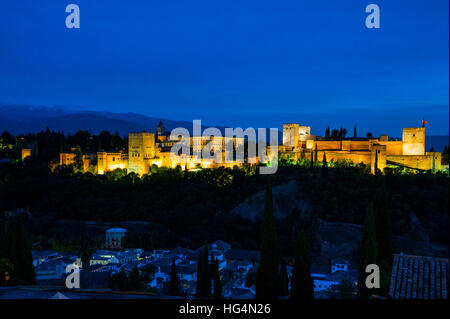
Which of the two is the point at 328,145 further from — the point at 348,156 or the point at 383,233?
the point at 383,233

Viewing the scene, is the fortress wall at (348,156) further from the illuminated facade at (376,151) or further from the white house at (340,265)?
the white house at (340,265)

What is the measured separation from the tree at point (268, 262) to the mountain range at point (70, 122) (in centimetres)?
2685

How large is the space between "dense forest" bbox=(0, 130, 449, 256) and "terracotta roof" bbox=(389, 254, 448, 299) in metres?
16.5

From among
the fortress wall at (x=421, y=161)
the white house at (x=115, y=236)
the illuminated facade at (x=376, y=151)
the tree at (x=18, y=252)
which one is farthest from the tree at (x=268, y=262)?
the fortress wall at (x=421, y=161)

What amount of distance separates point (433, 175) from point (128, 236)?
21427 millimetres

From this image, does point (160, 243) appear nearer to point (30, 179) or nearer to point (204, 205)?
point (204, 205)

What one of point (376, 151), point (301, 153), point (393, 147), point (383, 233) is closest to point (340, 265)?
point (383, 233)

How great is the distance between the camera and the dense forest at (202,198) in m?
24.5

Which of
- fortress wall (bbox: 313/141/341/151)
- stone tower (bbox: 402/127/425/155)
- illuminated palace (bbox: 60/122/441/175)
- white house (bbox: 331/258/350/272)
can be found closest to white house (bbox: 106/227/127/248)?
illuminated palace (bbox: 60/122/441/175)

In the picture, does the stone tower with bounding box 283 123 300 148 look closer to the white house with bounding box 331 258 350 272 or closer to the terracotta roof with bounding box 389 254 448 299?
the white house with bounding box 331 258 350 272

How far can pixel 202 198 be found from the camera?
28609 millimetres

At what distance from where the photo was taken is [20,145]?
4125 centimetres

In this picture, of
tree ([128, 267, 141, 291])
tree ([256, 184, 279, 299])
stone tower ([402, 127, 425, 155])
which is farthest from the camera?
stone tower ([402, 127, 425, 155])

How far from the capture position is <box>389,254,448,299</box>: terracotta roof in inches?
241
